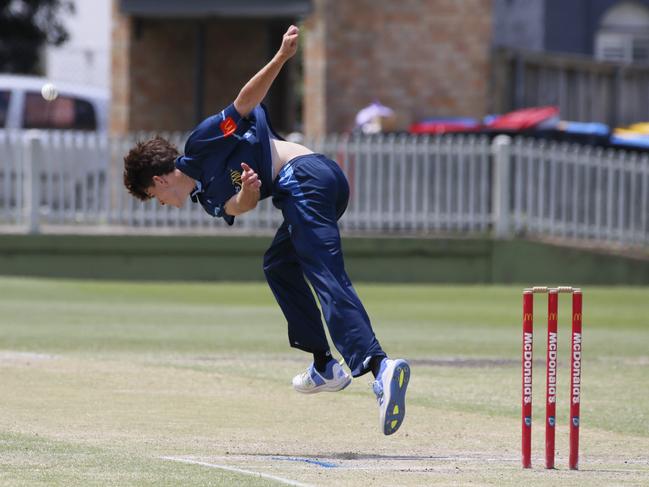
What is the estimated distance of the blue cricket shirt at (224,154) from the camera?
7.60 meters

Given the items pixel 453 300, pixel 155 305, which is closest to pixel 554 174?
pixel 453 300

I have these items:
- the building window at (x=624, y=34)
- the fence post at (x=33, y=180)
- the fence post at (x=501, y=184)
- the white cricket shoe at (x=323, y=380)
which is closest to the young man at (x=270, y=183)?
the white cricket shoe at (x=323, y=380)

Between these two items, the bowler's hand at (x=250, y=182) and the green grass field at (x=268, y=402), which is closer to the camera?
the green grass field at (x=268, y=402)

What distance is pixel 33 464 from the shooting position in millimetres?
6723

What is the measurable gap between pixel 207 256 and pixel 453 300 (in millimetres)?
3584

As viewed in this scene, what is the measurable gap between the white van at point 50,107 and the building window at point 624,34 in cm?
1301

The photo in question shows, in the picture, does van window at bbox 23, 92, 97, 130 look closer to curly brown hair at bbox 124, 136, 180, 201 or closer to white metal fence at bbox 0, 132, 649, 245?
white metal fence at bbox 0, 132, 649, 245

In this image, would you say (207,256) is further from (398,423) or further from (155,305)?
(398,423)

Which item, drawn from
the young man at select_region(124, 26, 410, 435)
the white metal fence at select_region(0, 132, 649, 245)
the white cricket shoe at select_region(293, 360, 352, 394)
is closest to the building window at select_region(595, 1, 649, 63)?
the white metal fence at select_region(0, 132, 649, 245)

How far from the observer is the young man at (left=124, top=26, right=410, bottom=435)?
736 centimetres

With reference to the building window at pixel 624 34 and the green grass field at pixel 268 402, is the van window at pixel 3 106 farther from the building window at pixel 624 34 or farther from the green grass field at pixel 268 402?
the building window at pixel 624 34

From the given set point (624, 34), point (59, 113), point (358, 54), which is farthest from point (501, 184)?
point (624, 34)

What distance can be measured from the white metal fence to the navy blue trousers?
38.5 feet

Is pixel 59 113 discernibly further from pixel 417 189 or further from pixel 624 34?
pixel 624 34
